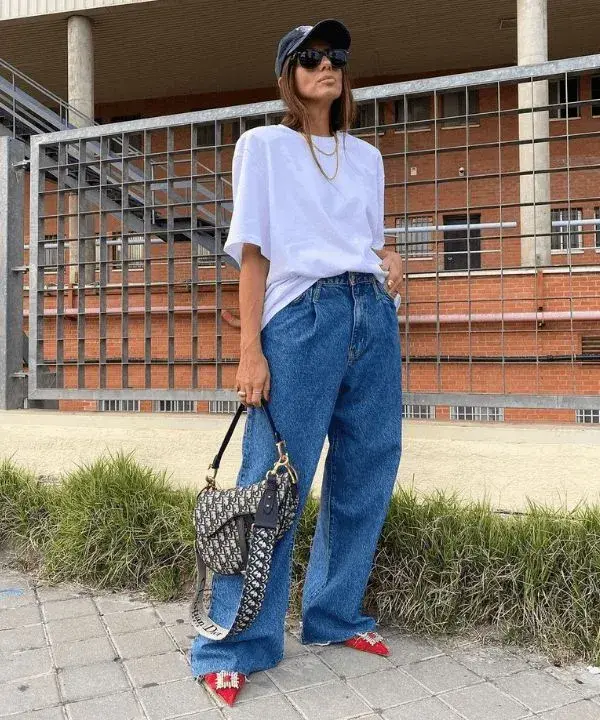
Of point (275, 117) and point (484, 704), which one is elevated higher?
point (275, 117)

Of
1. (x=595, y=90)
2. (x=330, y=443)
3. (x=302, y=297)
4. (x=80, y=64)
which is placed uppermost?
(x=595, y=90)

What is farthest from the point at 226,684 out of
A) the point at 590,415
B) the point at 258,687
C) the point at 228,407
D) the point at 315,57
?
the point at 590,415

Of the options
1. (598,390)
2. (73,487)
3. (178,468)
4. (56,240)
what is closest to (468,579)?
(178,468)

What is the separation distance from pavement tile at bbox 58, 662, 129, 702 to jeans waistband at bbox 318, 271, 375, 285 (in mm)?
1504

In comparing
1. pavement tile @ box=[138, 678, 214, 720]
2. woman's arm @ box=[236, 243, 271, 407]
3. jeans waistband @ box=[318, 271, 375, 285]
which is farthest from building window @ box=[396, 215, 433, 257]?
pavement tile @ box=[138, 678, 214, 720]

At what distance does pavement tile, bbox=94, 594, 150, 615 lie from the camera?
10.1 feet

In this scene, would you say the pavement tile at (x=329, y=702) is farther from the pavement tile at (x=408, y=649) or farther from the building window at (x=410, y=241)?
the building window at (x=410, y=241)

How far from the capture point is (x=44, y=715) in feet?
6.99

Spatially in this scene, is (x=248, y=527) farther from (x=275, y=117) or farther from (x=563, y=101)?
(x=563, y=101)

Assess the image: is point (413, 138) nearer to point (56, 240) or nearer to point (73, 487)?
point (56, 240)

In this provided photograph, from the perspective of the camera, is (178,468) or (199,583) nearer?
(199,583)

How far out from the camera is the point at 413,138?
16797mm

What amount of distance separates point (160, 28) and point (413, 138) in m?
6.24

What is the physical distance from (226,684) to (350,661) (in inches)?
19.9
